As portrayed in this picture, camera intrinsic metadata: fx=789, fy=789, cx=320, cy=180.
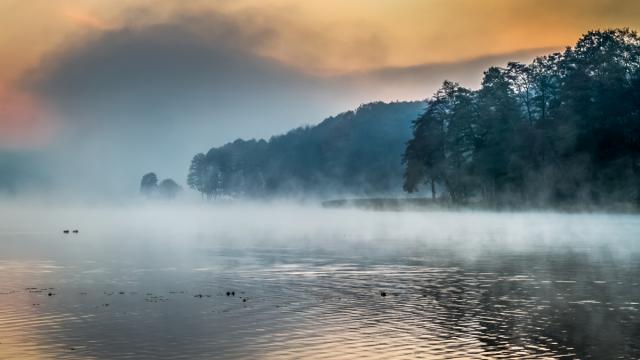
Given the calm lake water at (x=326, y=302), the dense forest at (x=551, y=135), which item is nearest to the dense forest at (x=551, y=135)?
the dense forest at (x=551, y=135)

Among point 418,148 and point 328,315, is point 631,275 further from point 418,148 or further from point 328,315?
point 418,148

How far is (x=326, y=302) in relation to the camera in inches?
1539

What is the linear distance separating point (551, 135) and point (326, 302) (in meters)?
108

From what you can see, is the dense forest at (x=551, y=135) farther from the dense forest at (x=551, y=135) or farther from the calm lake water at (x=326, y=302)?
the calm lake water at (x=326, y=302)

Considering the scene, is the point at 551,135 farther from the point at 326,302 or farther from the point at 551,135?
the point at 326,302

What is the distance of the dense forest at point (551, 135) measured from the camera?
132250 mm

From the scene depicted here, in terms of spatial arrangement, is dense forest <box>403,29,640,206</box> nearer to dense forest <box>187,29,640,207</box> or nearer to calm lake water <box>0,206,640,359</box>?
dense forest <box>187,29,640,207</box>

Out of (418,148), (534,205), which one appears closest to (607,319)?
(534,205)

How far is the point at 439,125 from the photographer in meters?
179

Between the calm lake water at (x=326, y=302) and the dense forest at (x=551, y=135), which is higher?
the dense forest at (x=551, y=135)

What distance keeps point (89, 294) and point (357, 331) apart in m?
18.0

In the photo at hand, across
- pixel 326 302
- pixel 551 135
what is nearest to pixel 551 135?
pixel 551 135

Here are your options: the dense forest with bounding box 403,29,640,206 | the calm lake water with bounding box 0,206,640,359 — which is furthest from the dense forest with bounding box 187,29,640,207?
the calm lake water with bounding box 0,206,640,359

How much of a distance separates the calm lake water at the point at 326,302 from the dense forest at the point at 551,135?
58032 mm
